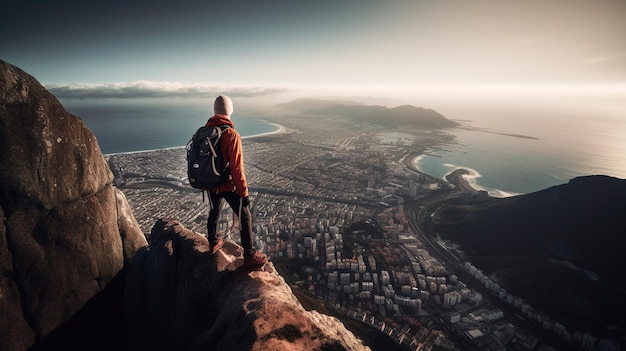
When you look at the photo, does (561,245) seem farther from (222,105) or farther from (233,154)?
(222,105)

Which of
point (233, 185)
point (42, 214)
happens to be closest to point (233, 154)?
point (233, 185)

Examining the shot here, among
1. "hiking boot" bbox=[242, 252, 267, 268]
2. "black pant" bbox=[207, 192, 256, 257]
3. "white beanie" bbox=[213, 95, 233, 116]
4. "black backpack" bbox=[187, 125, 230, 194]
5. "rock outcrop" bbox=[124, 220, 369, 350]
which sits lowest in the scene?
"rock outcrop" bbox=[124, 220, 369, 350]

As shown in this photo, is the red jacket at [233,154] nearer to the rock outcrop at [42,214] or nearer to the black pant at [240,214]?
the black pant at [240,214]

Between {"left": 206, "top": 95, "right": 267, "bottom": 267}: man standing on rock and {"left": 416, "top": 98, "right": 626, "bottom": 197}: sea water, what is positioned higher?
{"left": 206, "top": 95, "right": 267, "bottom": 267}: man standing on rock

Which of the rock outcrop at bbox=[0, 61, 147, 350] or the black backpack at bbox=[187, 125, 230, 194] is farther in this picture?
the rock outcrop at bbox=[0, 61, 147, 350]

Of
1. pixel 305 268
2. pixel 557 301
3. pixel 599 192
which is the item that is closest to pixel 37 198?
pixel 305 268

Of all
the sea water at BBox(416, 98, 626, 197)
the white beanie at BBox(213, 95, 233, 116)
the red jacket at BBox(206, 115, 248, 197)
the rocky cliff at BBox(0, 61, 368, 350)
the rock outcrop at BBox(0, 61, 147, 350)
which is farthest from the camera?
the sea water at BBox(416, 98, 626, 197)

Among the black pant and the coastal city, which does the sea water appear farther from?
the black pant

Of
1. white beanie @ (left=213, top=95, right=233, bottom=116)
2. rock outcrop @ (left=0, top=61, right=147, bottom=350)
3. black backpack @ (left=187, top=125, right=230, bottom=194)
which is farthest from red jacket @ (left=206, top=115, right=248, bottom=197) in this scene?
rock outcrop @ (left=0, top=61, right=147, bottom=350)
